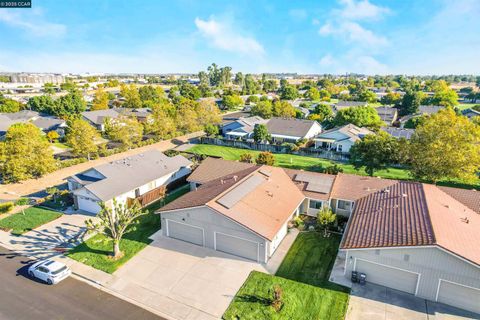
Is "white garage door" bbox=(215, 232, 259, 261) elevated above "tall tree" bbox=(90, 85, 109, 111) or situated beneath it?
situated beneath

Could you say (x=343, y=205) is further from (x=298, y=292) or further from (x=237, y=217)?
(x=298, y=292)

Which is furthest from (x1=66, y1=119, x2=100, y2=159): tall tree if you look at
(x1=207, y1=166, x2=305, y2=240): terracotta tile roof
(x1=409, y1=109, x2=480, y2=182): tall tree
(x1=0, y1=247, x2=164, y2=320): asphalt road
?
(x1=409, y1=109, x2=480, y2=182): tall tree

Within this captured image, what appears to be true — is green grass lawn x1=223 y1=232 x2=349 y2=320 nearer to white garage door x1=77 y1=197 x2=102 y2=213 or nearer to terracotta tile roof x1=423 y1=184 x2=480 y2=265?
terracotta tile roof x1=423 y1=184 x2=480 y2=265

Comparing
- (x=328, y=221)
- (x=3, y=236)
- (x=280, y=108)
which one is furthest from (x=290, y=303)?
(x=280, y=108)

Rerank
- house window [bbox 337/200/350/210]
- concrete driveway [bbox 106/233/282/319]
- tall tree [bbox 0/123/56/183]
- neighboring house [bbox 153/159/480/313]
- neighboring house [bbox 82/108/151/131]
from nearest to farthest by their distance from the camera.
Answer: neighboring house [bbox 153/159/480/313], concrete driveway [bbox 106/233/282/319], house window [bbox 337/200/350/210], tall tree [bbox 0/123/56/183], neighboring house [bbox 82/108/151/131]

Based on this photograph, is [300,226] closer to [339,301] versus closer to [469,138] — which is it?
[339,301]

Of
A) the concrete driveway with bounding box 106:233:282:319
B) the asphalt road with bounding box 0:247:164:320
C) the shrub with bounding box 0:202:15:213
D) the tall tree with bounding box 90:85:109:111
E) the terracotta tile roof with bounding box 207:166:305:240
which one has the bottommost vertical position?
the asphalt road with bounding box 0:247:164:320

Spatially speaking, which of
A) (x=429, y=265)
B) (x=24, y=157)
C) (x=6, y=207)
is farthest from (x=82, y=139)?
(x=429, y=265)

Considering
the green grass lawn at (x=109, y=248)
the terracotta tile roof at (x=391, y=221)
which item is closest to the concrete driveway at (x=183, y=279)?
the green grass lawn at (x=109, y=248)
